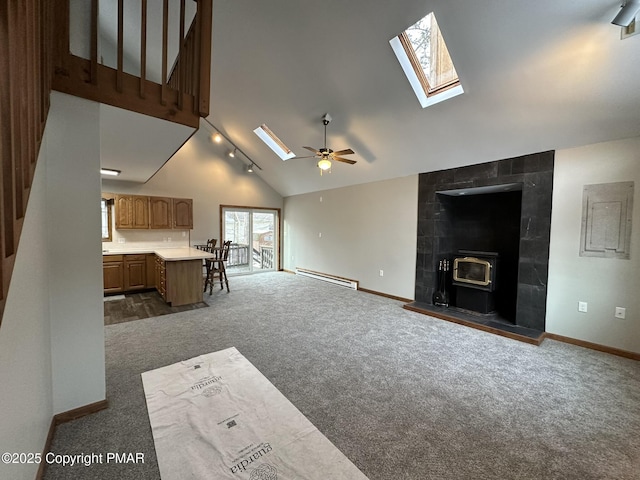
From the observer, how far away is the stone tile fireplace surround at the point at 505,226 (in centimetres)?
355

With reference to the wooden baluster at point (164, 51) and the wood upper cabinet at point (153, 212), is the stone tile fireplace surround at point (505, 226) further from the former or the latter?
the wood upper cabinet at point (153, 212)

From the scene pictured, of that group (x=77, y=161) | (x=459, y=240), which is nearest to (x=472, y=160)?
(x=459, y=240)

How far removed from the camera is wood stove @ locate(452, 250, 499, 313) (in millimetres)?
4195

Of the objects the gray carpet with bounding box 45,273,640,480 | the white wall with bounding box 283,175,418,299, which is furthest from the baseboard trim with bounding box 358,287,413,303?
the gray carpet with bounding box 45,273,640,480

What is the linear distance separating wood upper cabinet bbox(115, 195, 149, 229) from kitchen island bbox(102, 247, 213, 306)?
1.91 ft

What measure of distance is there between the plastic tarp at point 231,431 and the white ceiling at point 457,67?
11.9 ft

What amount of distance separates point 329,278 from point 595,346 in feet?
15.3

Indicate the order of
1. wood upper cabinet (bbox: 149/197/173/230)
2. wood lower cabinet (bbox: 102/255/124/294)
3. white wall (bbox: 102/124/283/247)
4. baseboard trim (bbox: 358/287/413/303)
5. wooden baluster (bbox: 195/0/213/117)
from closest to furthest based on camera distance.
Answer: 1. wooden baluster (bbox: 195/0/213/117)
2. baseboard trim (bbox: 358/287/413/303)
3. wood lower cabinet (bbox: 102/255/124/294)
4. wood upper cabinet (bbox: 149/197/173/230)
5. white wall (bbox: 102/124/283/247)

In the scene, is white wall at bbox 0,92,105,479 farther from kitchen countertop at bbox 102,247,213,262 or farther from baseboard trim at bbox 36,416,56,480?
kitchen countertop at bbox 102,247,213,262

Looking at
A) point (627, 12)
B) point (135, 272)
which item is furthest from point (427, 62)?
point (135, 272)

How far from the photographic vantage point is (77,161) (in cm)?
191

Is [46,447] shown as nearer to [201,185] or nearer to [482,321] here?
[482,321]

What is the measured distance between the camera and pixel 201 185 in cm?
681

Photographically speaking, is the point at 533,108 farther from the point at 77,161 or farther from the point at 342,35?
the point at 77,161
